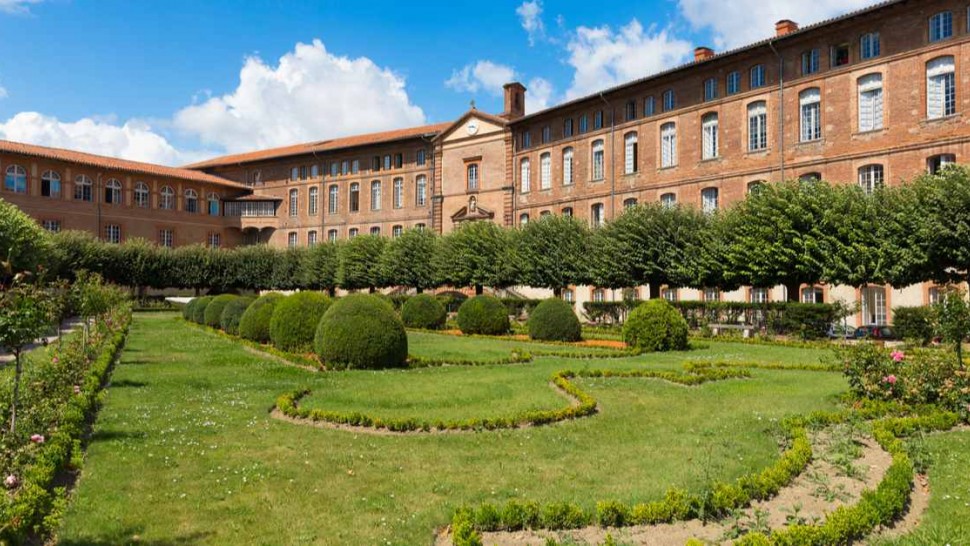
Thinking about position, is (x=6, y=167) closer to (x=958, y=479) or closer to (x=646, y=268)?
(x=646, y=268)

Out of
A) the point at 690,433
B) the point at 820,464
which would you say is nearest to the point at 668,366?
the point at 690,433

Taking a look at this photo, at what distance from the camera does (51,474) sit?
18.8 ft

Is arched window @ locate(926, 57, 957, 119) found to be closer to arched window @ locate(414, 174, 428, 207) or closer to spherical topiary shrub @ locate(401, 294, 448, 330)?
spherical topiary shrub @ locate(401, 294, 448, 330)

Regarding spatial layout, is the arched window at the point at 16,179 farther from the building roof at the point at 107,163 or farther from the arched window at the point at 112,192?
the arched window at the point at 112,192

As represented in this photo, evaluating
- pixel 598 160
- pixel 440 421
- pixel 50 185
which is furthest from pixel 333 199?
pixel 440 421

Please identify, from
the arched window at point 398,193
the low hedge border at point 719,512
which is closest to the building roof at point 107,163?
the arched window at point 398,193

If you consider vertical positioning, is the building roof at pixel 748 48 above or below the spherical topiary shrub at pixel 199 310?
above

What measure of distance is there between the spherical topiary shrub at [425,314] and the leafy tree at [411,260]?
34.8 feet

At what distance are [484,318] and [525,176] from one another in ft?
69.6

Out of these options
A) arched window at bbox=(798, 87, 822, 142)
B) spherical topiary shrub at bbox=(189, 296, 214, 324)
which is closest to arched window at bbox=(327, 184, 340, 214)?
spherical topiary shrub at bbox=(189, 296, 214, 324)

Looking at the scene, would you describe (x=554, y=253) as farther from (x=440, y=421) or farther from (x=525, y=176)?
(x=440, y=421)

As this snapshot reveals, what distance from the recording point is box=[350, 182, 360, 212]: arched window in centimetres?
5212

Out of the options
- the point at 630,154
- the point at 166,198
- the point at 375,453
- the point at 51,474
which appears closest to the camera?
the point at 51,474

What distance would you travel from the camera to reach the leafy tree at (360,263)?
4084cm
